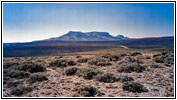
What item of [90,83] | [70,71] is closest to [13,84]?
[70,71]

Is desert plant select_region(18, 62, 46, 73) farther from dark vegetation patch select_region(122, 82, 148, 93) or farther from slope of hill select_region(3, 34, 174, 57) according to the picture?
slope of hill select_region(3, 34, 174, 57)

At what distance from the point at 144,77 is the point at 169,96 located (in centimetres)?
279

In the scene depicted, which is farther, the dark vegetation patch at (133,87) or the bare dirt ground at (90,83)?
the dark vegetation patch at (133,87)

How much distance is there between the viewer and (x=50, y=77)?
10.7m

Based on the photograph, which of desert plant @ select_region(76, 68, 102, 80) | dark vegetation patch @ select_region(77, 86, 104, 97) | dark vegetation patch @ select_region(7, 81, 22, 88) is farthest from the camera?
desert plant @ select_region(76, 68, 102, 80)

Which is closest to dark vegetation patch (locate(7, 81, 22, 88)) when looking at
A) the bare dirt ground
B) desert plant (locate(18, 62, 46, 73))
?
the bare dirt ground

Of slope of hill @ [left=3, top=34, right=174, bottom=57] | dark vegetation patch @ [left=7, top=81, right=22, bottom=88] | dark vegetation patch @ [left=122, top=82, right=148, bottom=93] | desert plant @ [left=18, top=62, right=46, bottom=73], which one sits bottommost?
slope of hill @ [left=3, top=34, right=174, bottom=57]

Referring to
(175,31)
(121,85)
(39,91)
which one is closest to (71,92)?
(39,91)

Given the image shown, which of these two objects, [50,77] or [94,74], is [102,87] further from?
[50,77]

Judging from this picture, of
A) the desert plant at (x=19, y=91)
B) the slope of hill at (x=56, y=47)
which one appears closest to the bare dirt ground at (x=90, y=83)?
the desert plant at (x=19, y=91)

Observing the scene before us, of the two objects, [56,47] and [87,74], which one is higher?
[87,74]

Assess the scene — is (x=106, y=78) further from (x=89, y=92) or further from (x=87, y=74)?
(x=89, y=92)

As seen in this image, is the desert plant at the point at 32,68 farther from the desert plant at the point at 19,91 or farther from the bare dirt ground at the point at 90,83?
the desert plant at the point at 19,91

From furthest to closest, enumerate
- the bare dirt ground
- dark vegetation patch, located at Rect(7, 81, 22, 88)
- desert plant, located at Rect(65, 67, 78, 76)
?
desert plant, located at Rect(65, 67, 78, 76) → dark vegetation patch, located at Rect(7, 81, 22, 88) → the bare dirt ground
